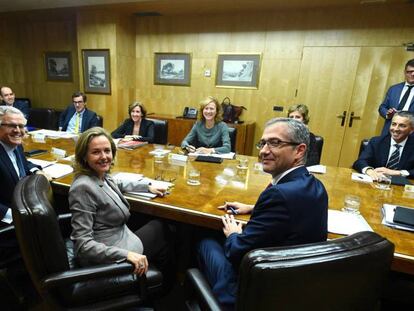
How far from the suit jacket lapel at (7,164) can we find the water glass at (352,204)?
1902 millimetres

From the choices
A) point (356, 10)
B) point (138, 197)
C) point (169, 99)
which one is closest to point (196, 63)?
point (169, 99)

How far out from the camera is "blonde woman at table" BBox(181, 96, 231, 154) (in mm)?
2920

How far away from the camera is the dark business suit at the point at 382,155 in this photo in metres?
2.25

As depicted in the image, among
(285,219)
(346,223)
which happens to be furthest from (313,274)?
(346,223)

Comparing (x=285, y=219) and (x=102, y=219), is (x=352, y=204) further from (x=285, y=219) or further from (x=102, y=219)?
(x=102, y=219)

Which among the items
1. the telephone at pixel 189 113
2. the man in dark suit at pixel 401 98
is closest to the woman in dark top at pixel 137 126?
the telephone at pixel 189 113

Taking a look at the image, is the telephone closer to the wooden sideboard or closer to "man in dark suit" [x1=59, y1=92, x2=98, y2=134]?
the wooden sideboard

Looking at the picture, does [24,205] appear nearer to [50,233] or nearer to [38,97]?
[50,233]

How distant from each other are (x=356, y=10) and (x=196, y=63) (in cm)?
260

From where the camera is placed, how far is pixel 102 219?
1309 mm

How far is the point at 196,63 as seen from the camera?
4.93 metres

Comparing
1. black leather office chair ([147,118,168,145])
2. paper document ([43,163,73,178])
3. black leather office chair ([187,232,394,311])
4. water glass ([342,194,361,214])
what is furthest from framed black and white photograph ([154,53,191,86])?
black leather office chair ([187,232,394,311])

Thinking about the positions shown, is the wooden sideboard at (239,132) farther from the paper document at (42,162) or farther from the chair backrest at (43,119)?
the paper document at (42,162)

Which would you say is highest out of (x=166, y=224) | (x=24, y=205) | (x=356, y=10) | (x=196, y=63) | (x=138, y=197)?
(x=356, y=10)
